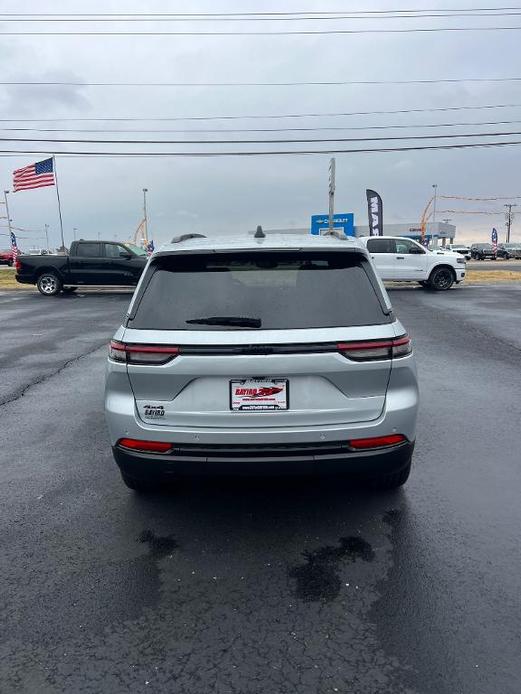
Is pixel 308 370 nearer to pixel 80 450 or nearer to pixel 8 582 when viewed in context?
pixel 8 582

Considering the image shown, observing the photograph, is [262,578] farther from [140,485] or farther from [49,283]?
[49,283]

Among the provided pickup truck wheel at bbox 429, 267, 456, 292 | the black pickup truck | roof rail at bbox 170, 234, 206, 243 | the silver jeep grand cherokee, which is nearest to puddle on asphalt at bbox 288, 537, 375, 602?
the silver jeep grand cherokee

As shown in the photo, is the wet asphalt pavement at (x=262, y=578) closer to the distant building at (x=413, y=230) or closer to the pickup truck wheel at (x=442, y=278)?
the pickup truck wheel at (x=442, y=278)

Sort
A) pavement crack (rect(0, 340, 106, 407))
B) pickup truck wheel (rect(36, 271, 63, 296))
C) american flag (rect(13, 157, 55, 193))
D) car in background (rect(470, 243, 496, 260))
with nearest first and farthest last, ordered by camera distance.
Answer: pavement crack (rect(0, 340, 106, 407)), pickup truck wheel (rect(36, 271, 63, 296)), american flag (rect(13, 157, 55, 193)), car in background (rect(470, 243, 496, 260))

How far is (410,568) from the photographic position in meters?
2.91

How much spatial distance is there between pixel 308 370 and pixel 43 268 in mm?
19435

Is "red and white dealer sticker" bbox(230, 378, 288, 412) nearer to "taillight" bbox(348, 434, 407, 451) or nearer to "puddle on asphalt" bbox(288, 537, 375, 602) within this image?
"taillight" bbox(348, 434, 407, 451)

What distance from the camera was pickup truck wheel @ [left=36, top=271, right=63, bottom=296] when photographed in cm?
2017

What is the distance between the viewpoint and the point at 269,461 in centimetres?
296

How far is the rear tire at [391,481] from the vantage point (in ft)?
11.9

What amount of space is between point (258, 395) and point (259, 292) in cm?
61

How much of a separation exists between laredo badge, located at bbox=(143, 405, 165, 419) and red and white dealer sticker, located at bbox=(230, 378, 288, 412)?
0.41 metres

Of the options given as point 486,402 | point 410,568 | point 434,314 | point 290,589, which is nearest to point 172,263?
point 290,589

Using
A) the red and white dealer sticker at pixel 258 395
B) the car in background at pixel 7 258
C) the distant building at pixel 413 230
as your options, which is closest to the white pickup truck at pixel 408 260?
the red and white dealer sticker at pixel 258 395
